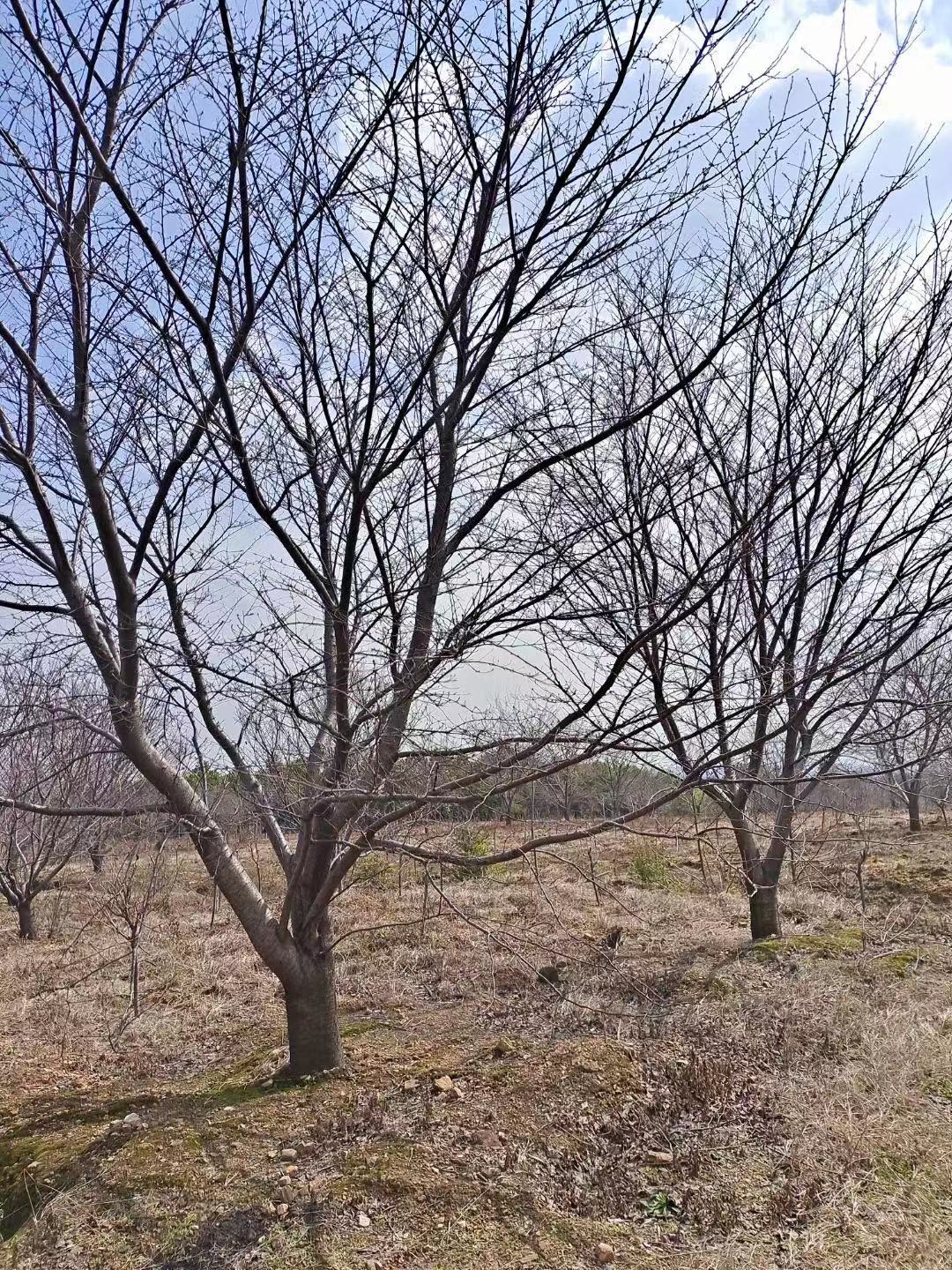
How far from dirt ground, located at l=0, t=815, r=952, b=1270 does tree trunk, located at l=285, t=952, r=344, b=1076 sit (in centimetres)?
11

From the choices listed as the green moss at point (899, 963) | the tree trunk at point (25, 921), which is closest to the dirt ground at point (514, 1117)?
the green moss at point (899, 963)

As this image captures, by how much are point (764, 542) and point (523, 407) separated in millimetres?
1134

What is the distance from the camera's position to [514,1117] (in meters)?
3.12

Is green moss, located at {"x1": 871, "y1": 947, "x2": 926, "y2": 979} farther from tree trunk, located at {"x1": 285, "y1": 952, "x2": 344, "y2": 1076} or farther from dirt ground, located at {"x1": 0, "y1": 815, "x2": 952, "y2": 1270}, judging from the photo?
tree trunk, located at {"x1": 285, "y1": 952, "x2": 344, "y2": 1076}

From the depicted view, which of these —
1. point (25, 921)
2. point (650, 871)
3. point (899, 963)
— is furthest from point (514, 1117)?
point (650, 871)

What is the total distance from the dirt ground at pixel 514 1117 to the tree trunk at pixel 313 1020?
0.11 metres

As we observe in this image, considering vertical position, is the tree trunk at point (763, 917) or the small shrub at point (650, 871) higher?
the tree trunk at point (763, 917)

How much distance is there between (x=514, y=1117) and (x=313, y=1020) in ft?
3.27

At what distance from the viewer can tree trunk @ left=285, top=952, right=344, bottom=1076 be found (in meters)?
3.53

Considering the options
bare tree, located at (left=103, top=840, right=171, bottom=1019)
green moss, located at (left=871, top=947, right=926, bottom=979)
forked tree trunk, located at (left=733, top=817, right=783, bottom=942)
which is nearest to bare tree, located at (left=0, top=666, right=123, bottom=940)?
bare tree, located at (left=103, top=840, right=171, bottom=1019)

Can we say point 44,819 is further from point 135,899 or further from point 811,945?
point 811,945

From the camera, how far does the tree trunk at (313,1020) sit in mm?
3527

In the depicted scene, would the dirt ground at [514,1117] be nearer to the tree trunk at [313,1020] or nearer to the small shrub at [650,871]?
the tree trunk at [313,1020]

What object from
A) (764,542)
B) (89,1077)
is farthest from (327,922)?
(764,542)
